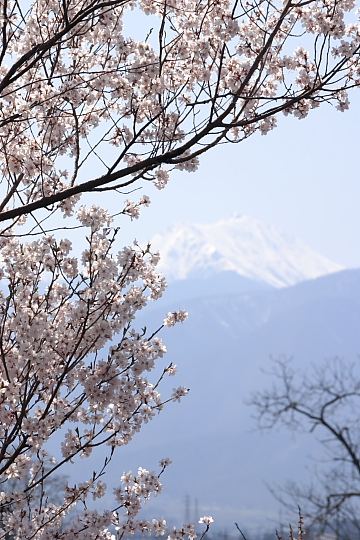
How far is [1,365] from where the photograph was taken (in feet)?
14.9

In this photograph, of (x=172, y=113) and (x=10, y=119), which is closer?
(x=10, y=119)

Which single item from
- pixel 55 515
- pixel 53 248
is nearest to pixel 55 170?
pixel 53 248

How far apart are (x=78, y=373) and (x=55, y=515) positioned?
0.94 metres

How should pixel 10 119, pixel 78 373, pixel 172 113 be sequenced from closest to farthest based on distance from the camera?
1. pixel 10 119
2. pixel 78 373
3. pixel 172 113

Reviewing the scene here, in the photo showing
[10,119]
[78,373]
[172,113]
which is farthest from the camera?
[172,113]

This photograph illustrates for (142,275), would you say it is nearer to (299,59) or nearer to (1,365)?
(1,365)

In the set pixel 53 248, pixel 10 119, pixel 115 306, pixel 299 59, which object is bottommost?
pixel 115 306

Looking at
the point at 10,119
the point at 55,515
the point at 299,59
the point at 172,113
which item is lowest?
the point at 55,515

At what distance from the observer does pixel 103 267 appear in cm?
438

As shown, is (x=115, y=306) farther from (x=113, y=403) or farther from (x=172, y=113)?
(x=172, y=113)

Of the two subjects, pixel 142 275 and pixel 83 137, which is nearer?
pixel 142 275

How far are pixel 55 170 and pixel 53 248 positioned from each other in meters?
0.51

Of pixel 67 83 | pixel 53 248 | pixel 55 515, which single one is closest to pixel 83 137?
pixel 67 83

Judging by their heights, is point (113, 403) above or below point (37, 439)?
above
